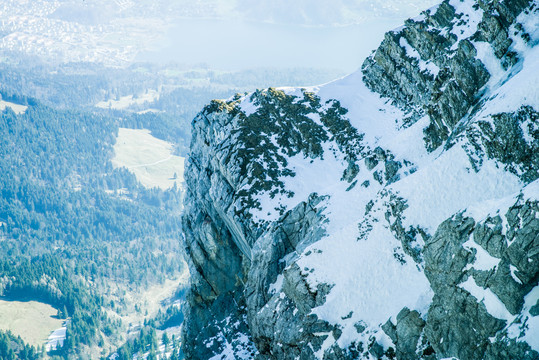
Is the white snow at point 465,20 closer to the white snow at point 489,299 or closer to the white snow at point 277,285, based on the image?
the white snow at point 277,285

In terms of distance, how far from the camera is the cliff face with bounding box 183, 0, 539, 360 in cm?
4294

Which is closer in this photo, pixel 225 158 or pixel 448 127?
pixel 448 127

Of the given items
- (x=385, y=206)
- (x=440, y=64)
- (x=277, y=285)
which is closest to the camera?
(x=385, y=206)

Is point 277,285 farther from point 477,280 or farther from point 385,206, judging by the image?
point 477,280

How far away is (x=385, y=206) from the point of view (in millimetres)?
60719

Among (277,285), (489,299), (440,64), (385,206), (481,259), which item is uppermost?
(440,64)

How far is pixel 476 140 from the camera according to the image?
186ft

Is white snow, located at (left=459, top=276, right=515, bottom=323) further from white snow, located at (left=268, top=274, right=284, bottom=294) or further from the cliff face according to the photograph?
white snow, located at (left=268, top=274, right=284, bottom=294)

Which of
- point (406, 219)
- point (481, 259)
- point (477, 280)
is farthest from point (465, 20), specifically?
point (477, 280)

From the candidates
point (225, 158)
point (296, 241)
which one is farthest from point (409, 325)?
point (225, 158)

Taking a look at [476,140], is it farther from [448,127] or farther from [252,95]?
[252,95]

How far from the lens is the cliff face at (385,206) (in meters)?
42.9

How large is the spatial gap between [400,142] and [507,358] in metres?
41.1

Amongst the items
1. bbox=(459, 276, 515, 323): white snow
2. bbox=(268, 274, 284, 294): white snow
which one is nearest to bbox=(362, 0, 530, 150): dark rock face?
bbox=(268, 274, 284, 294): white snow
